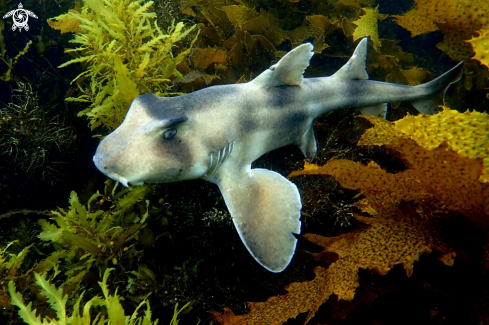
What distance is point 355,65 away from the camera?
447cm

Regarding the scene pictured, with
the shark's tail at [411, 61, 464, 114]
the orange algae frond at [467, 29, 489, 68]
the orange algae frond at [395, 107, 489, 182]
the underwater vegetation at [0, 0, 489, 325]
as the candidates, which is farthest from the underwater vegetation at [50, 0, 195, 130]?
the shark's tail at [411, 61, 464, 114]

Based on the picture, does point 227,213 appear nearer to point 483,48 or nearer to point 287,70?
point 287,70

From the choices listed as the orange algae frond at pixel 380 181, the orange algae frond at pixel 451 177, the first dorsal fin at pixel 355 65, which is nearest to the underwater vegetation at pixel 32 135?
the orange algae frond at pixel 380 181

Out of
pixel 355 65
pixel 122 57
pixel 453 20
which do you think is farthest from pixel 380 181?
pixel 453 20

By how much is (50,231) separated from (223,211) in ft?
7.92

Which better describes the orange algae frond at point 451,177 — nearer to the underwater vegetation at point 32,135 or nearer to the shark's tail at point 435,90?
the shark's tail at point 435,90

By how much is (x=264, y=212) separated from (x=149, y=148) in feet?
4.87

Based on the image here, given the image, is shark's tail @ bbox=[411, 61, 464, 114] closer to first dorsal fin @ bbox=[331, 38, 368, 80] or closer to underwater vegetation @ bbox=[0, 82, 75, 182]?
first dorsal fin @ bbox=[331, 38, 368, 80]

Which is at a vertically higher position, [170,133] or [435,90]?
[170,133]

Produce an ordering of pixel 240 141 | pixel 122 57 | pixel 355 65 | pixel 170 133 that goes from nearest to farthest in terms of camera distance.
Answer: pixel 170 133 → pixel 240 141 → pixel 122 57 → pixel 355 65

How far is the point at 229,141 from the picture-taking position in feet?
10.7

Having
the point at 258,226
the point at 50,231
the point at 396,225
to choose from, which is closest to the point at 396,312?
the point at 396,225

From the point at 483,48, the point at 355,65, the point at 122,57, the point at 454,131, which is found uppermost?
the point at 122,57

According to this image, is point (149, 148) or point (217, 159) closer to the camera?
point (149, 148)
